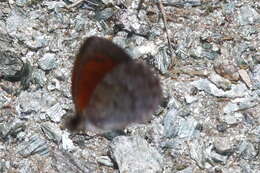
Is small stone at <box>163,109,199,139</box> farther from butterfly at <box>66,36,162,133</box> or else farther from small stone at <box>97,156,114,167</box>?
butterfly at <box>66,36,162,133</box>

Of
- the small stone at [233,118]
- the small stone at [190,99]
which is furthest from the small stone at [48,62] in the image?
the small stone at [233,118]

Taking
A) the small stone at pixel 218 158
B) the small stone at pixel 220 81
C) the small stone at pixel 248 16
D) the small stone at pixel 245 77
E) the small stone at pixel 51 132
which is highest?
the small stone at pixel 248 16

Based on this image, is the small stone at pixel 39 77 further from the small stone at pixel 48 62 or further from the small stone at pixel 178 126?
the small stone at pixel 178 126

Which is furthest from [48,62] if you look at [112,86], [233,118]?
[233,118]

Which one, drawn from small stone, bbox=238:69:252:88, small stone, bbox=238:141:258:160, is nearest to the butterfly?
small stone, bbox=238:141:258:160

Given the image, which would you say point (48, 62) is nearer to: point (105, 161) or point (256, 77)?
point (105, 161)

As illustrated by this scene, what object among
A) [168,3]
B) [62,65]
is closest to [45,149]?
[62,65]

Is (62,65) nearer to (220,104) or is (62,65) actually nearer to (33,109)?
(33,109)
